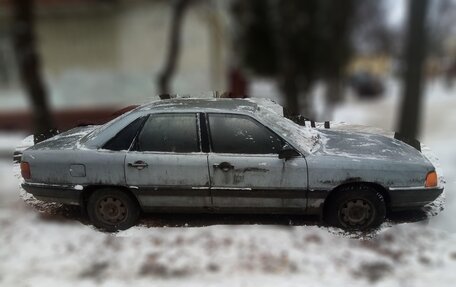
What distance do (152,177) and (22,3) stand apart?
153 inches

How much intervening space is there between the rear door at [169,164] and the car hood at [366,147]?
21.4 inches

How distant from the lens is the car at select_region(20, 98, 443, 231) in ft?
5.36

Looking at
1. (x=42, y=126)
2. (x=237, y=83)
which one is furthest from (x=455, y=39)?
(x=42, y=126)

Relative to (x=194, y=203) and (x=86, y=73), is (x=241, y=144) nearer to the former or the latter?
(x=194, y=203)

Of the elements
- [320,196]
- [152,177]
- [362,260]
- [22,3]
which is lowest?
[362,260]

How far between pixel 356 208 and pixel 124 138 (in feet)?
3.51

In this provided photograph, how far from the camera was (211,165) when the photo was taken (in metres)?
1.60

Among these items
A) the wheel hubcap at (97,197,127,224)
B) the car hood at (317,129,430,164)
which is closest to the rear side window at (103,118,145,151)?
the wheel hubcap at (97,197,127,224)

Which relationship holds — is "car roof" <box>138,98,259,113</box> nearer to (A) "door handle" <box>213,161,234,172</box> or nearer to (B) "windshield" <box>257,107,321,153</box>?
(B) "windshield" <box>257,107,321,153</box>

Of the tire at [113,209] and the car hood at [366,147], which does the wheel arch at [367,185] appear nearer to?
the car hood at [366,147]

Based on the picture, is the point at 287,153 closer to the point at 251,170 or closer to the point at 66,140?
the point at 251,170

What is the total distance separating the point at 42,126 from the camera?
3332mm

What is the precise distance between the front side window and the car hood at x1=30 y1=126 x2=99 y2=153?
572 millimetres


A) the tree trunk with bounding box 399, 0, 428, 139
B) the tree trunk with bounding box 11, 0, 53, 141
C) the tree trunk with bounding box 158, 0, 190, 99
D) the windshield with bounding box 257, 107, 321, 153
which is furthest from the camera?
the tree trunk with bounding box 11, 0, 53, 141
